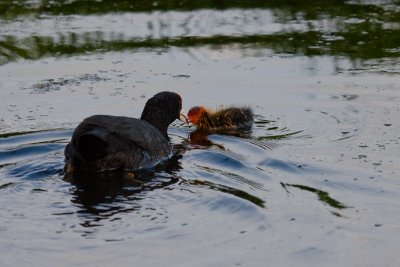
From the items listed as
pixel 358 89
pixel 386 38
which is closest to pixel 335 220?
pixel 358 89

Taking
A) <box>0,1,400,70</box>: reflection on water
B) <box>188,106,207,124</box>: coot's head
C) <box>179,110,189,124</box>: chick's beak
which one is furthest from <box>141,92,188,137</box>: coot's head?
<box>0,1,400,70</box>: reflection on water

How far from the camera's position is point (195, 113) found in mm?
10227

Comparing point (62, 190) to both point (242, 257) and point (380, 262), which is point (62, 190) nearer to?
point (242, 257)

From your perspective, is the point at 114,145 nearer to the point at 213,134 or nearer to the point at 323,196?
the point at 213,134

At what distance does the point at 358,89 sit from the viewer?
11.0 meters

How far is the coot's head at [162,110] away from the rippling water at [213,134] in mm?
294

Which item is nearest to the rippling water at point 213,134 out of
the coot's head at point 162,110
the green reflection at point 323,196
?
the green reflection at point 323,196

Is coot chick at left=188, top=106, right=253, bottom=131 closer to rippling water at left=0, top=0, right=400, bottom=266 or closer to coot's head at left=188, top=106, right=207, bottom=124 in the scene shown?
coot's head at left=188, top=106, right=207, bottom=124

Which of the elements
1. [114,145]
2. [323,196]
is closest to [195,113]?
[114,145]

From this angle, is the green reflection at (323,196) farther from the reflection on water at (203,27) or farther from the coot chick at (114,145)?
the reflection on water at (203,27)

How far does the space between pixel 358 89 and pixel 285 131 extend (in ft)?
5.84

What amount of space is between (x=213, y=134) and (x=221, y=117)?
224 mm

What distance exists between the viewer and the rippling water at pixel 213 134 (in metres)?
6.32

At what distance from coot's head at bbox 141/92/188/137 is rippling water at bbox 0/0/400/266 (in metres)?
0.29
